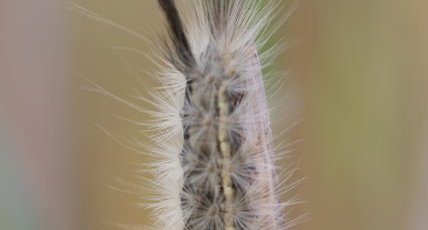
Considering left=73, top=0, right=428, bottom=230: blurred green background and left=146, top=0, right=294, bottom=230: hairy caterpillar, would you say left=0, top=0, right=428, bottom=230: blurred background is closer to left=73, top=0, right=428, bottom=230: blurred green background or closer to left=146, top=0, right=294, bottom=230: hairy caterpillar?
left=73, top=0, right=428, bottom=230: blurred green background

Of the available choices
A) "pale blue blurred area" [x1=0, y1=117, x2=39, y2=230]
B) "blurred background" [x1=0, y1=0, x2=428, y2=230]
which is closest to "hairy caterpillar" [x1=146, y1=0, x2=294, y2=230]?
"blurred background" [x1=0, y1=0, x2=428, y2=230]

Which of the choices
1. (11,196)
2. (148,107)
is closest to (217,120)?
(148,107)

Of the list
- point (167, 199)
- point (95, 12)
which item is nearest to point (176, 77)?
point (167, 199)

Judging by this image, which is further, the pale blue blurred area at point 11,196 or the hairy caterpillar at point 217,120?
the pale blue blurred area at point 11,196

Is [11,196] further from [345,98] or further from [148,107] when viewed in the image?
[345,98]

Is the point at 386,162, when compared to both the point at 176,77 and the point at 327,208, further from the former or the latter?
the point at 176,77

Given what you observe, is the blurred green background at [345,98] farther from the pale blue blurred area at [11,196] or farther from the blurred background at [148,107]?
the pale blue blurred area at [11,196]

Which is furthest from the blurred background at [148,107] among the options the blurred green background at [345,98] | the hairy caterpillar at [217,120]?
the hairy caterpillar at [217,120]
